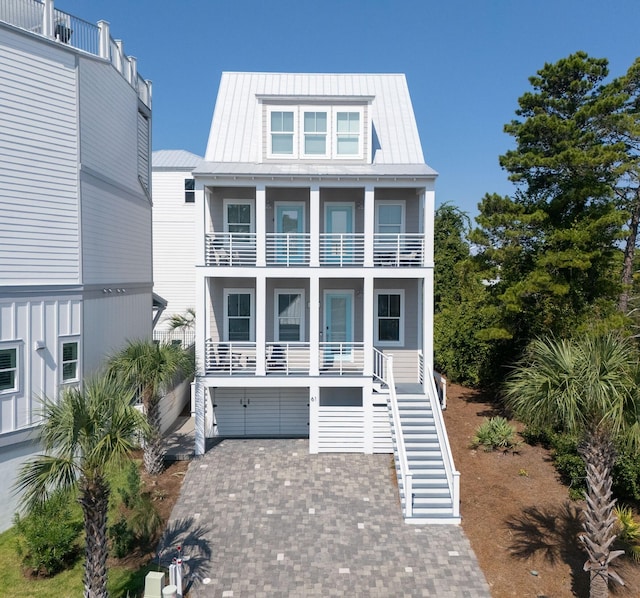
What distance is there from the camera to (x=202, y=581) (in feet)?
29.9

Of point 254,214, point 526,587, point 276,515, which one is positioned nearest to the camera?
point 526,587

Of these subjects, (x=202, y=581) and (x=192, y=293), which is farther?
(x=192, y=293)

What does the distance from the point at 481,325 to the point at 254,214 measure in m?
11.0

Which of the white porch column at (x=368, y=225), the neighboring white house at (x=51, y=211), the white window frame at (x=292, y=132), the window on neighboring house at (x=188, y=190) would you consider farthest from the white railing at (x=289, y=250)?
the window on neighboring house at (x=188, y=190)

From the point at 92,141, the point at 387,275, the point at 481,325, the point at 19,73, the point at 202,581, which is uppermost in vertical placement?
the point at 19,73

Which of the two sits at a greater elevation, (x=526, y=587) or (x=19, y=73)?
(x=19, y=73)

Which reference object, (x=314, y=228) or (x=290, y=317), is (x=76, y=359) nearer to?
(x=290, y=317)

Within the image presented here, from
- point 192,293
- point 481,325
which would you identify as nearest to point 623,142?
point 481,325

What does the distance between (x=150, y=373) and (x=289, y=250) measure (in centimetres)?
643

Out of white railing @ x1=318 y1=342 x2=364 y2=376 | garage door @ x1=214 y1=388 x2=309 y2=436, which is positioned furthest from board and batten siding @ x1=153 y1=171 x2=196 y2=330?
white railing @ x1=318 y1=342 x2=364 y2=376

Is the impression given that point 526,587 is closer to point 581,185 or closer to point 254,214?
point 581,185

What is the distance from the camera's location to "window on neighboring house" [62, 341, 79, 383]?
13375mm

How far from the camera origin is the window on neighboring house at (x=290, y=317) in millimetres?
17094

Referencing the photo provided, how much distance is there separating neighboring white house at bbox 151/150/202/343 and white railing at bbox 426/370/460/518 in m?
18.4
